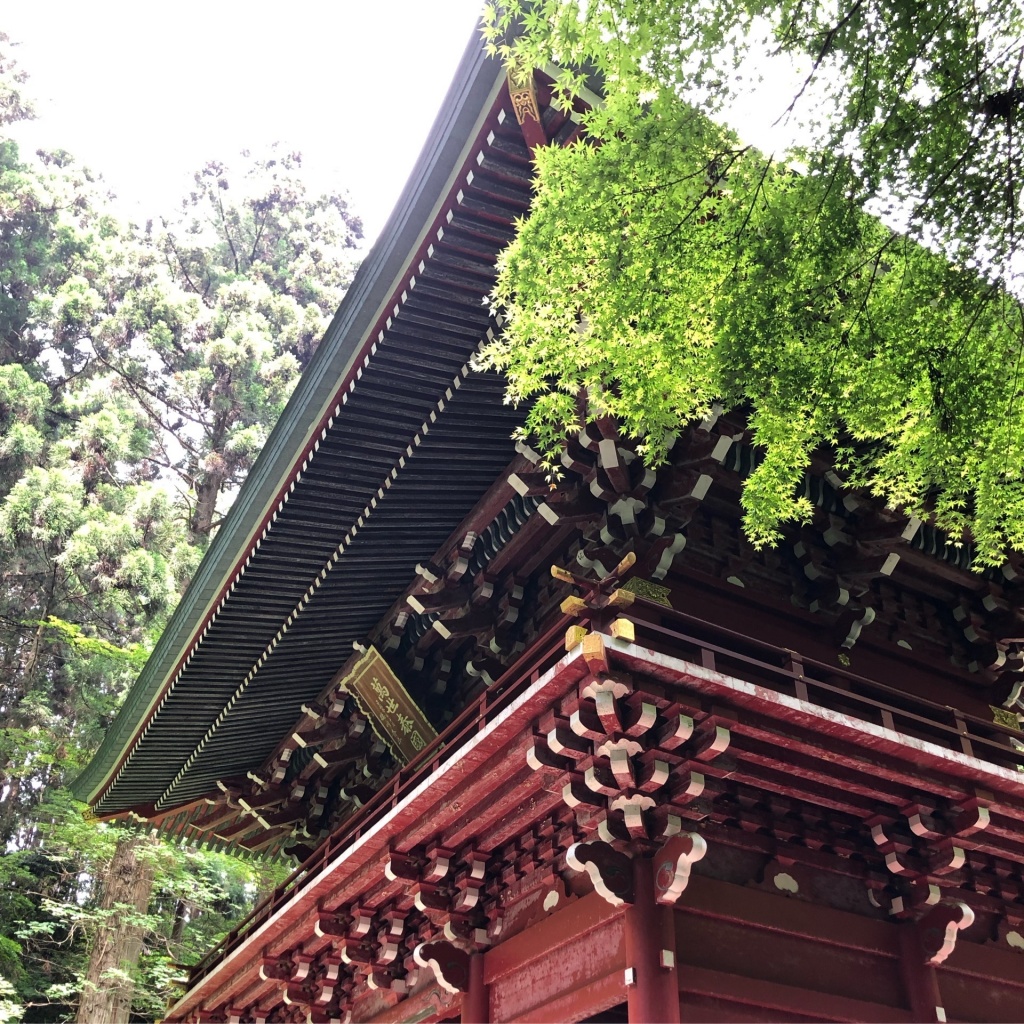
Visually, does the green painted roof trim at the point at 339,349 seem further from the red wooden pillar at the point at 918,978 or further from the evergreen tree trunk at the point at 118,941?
the evergreen tree trunk at the point at 118,941

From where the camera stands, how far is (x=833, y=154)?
3850mm

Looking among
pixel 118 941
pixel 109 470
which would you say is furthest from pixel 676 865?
pixel 109 470

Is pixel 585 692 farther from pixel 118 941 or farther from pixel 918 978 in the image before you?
pixel 118 941

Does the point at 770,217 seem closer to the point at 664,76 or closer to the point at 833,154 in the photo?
the point at 833,154

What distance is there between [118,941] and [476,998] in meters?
12.4

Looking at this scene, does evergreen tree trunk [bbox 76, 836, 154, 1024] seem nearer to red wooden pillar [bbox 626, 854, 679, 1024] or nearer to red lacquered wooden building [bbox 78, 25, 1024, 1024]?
red lacquered wooden building [bbox 78, 25, 1024, 1024]

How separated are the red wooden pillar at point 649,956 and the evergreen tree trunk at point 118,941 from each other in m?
13.8

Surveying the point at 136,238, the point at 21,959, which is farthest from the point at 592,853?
the point at 136,238

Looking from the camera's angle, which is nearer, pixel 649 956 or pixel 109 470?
pixel 649 956

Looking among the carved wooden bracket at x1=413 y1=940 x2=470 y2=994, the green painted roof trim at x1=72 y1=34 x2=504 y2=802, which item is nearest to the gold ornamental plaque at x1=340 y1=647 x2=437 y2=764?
the green painted roof trim at x1=72 y1=34 x2=504 y2=802

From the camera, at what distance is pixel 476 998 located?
651 centimetres

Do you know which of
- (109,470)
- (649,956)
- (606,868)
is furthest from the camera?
(109,470)

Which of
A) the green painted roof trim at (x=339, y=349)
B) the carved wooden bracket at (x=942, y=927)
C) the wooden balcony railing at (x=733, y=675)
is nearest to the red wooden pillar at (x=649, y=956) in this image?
the wooden balcony railing at (x=733, y=675)

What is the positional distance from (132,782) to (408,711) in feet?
17.3
